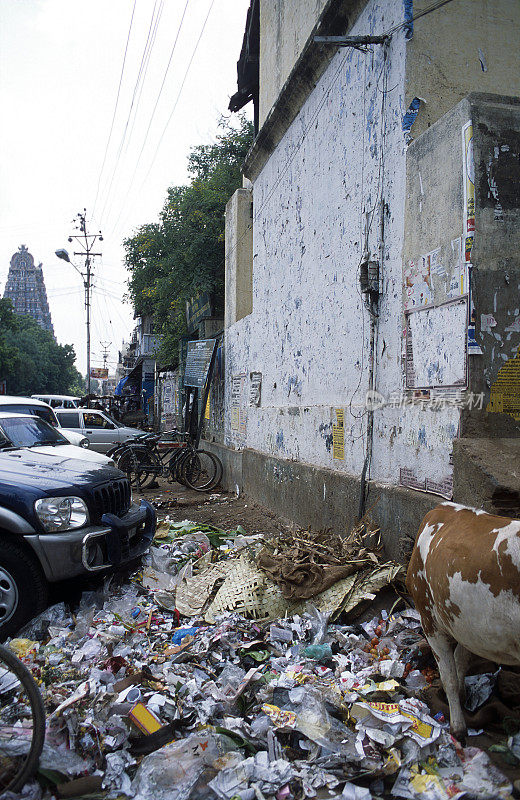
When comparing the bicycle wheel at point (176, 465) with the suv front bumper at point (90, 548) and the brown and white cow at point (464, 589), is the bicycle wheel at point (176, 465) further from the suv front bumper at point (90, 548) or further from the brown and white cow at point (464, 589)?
the brown and white cow at point (464, 589)

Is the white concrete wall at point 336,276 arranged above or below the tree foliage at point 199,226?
below

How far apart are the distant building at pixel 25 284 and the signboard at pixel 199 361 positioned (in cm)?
11608

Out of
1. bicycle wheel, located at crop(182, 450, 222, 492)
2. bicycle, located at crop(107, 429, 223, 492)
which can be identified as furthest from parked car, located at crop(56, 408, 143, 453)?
bicycle wheel, located at crop(182, 450, 222, 492)

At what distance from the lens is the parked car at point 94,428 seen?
1635cm

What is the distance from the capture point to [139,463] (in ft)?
38.9

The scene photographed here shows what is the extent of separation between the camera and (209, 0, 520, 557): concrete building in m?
4.14

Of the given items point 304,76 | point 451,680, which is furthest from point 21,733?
point 304,76

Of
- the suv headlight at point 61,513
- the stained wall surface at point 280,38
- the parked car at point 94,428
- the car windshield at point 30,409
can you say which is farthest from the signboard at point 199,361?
the suv headlight at point 61,513

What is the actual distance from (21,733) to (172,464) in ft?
30.4

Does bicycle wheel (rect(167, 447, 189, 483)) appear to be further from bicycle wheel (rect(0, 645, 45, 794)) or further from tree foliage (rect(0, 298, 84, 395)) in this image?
tree foliage (rect(0, 298, 84, 395))

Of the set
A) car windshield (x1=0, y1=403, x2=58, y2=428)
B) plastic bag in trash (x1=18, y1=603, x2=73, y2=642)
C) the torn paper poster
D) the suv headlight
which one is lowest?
plastic bag in trash (x1=18, y1=603, x2=73, y2=642)

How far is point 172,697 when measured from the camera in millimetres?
3344

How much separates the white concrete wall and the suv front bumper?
2.47m

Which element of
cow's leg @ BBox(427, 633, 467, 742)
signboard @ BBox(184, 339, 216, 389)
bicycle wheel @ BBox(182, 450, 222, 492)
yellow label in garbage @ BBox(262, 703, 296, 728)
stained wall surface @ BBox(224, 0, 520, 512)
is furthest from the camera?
signboard @ BBox(184, 339, 216, 389)
